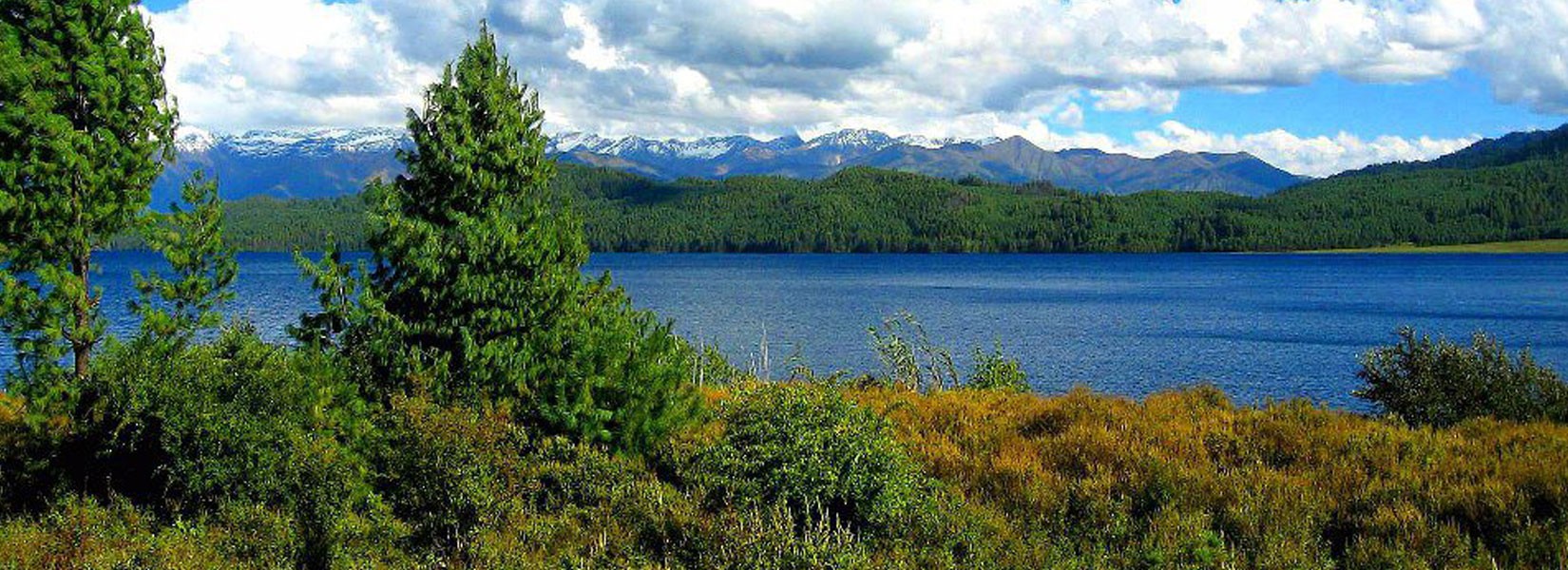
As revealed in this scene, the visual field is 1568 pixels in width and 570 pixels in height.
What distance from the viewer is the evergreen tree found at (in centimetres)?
1007

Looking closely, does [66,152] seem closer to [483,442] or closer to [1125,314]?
[483,442]

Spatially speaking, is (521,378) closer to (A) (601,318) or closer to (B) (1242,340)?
(A) (601,318)

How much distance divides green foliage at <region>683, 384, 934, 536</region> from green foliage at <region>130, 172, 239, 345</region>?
549 cm

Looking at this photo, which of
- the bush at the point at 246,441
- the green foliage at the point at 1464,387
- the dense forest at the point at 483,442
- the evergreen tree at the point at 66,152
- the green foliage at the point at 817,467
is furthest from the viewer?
the green foliage at the point at 1464,387

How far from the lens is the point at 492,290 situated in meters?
10.7

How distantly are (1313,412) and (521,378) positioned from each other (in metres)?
10.2

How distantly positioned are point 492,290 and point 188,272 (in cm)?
334

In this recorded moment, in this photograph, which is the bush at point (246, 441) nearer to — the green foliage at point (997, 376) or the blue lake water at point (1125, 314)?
the blue lake water at point (1125, 314)

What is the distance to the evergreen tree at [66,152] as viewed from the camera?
1007 cm

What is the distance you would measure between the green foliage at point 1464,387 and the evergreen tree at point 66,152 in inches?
636

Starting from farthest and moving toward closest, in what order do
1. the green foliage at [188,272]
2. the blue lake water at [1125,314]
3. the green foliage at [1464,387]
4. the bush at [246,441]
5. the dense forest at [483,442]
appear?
the blue lake water at [1125,314]
the green foliage at [1464,387]
the green foliage at [188,272]
the bush at [246,441]
the dense forest at [483,442]

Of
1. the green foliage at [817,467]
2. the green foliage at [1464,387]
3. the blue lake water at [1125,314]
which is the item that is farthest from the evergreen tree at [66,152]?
the green foliage at [1464,387]

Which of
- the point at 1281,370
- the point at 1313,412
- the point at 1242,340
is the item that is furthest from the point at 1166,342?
the point at 1313,412

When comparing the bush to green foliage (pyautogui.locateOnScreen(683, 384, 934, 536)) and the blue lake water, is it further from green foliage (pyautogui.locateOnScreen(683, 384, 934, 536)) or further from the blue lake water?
green foliage (pyautogui.locateOnScreen(683, 384, 934, 536))
